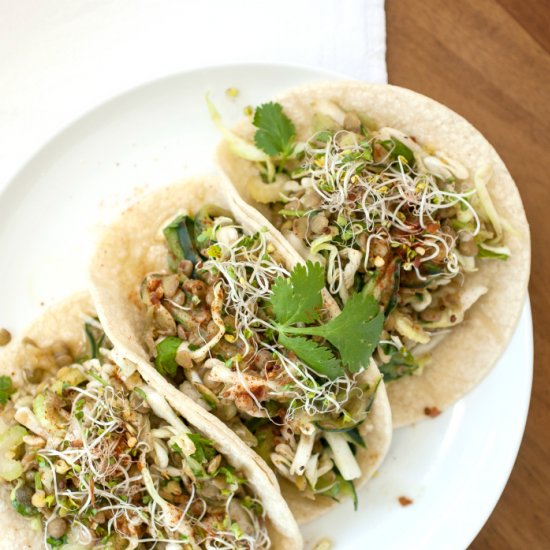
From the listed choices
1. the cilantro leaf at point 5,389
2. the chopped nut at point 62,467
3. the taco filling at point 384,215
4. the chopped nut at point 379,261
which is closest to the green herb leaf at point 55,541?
the chopped nut at point 62,467

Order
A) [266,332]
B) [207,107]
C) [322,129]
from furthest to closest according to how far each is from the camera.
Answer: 1. [207,107]
2. [322,129]
3. [266,332]

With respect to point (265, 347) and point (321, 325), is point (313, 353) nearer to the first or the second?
point (321, 325)

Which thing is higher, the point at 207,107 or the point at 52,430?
the point at 207,107

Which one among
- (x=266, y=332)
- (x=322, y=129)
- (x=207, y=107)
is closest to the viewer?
(x=266, y=332)

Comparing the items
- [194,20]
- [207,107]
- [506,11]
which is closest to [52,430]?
[207,107]

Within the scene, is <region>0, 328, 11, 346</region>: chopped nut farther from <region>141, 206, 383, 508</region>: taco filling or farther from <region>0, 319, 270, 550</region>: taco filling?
<region>141, 206, 383, 508</region>: taco filling

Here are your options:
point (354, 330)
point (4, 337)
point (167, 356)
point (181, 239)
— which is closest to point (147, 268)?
point (181, 239)

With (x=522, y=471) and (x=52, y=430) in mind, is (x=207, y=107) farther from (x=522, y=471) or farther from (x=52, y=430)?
(x=522, y=471)
